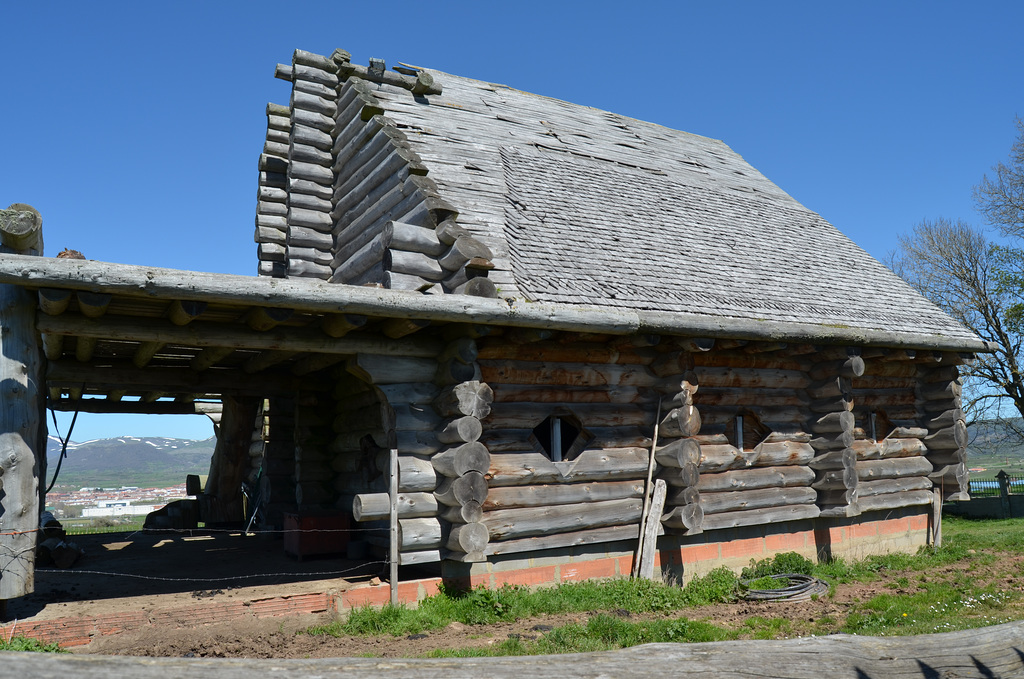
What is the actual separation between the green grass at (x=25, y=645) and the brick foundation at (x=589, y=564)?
154 millimetres

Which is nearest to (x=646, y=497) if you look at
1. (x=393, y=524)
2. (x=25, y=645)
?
(x=393, y=524)

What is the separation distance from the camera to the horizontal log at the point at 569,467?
8117mm

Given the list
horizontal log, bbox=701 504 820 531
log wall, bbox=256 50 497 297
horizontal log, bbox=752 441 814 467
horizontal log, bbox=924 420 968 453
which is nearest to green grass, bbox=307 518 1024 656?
horizontal log, bbox=701 504 820 531

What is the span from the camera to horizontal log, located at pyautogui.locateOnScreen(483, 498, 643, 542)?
7.98 meters

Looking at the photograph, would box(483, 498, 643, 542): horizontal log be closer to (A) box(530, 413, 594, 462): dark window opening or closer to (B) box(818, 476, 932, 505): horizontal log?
(A) box(530, 413, 594, 462): dark window opening

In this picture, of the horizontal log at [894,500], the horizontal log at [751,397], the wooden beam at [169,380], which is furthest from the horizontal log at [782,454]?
the wooden beam at [169,380]

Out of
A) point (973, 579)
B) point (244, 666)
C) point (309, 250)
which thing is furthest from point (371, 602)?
point (973, 579)

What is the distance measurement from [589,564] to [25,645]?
18.0ft

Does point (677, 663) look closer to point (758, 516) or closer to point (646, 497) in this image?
point (646, 497)

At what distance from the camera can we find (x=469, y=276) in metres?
8.19

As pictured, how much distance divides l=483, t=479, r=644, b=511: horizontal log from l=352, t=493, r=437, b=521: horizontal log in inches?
26.8

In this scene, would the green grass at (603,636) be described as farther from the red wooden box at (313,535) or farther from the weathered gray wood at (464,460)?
the red wooden box at (313,535)

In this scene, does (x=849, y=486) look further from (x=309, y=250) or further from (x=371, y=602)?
(x=309, y=250)

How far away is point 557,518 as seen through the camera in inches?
330
